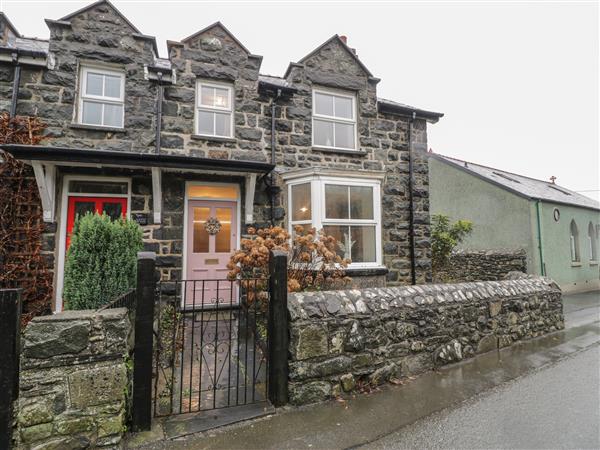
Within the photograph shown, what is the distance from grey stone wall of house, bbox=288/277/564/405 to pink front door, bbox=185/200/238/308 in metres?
3.82

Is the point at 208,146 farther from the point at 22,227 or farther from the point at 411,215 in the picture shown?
the point at 411,215

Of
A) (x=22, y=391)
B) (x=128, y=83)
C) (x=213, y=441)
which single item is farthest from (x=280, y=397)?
(x=128, y=83)

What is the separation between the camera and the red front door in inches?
259

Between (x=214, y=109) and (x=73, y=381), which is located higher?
(x=214, y=109)

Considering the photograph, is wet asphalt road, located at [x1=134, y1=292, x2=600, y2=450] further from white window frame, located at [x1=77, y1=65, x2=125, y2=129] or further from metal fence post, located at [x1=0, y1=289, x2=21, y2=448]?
white window frame, located at [x1=77, y1=65, x2=125, y2=129]

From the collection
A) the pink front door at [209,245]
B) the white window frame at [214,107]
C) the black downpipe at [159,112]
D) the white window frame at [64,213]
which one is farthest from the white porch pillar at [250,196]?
the white window frame at [64,213]

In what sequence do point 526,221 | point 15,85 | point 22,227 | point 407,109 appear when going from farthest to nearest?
point 526,221
point 407,109
point 15,85
point 22,227

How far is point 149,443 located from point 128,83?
7125 millimetres

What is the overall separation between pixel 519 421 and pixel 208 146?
722 cm

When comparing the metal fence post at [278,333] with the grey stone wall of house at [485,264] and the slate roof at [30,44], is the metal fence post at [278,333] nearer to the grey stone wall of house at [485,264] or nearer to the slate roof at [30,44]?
the slate roof at [30,44]

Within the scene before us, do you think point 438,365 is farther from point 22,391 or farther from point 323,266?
point 22,391

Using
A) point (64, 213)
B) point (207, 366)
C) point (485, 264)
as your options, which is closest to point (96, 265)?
point (207, 366)

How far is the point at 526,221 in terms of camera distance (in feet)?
39.4

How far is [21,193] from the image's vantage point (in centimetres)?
616
